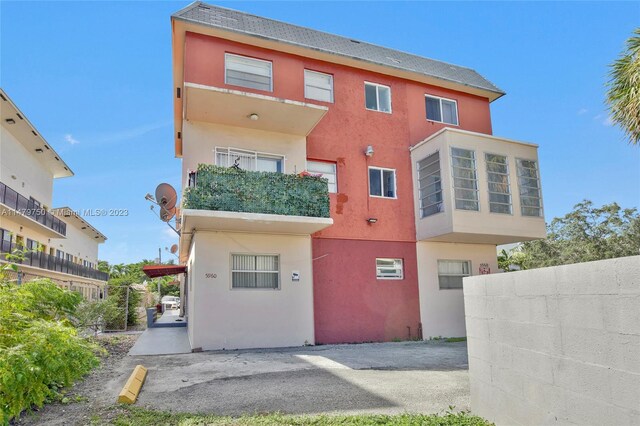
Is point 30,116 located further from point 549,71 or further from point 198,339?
point 549,71

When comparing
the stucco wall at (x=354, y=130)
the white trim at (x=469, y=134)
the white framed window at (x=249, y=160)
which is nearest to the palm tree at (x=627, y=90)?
the white trim at (x=469, y=134)

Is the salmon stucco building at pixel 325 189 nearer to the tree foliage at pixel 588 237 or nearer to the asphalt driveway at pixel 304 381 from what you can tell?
the asphalt driveway at pixel 304 381

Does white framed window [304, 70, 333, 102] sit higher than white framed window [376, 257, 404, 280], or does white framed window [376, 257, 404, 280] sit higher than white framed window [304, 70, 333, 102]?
white framed window [304, 70, 333, 102]

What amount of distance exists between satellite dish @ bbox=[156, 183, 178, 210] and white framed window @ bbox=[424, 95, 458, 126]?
1064cm

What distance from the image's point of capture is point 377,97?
15.5 m

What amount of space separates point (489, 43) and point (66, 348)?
15.1 meters

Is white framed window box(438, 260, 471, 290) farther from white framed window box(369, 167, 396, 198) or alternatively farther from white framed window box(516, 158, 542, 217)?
white framed window box(369, 167, 396, 198)

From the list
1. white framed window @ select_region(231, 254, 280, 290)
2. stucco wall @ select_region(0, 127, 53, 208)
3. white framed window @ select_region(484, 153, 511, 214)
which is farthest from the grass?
stucco wall @ select_region(0, 127, 53, 208)

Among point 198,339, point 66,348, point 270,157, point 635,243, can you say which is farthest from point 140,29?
point 635,243

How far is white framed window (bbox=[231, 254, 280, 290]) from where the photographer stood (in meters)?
12.4

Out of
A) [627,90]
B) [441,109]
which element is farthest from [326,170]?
[627,90]

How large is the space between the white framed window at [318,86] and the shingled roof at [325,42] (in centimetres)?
86

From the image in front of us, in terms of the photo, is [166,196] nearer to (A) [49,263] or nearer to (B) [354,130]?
(B) [354,130]

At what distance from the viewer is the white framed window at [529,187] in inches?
574
